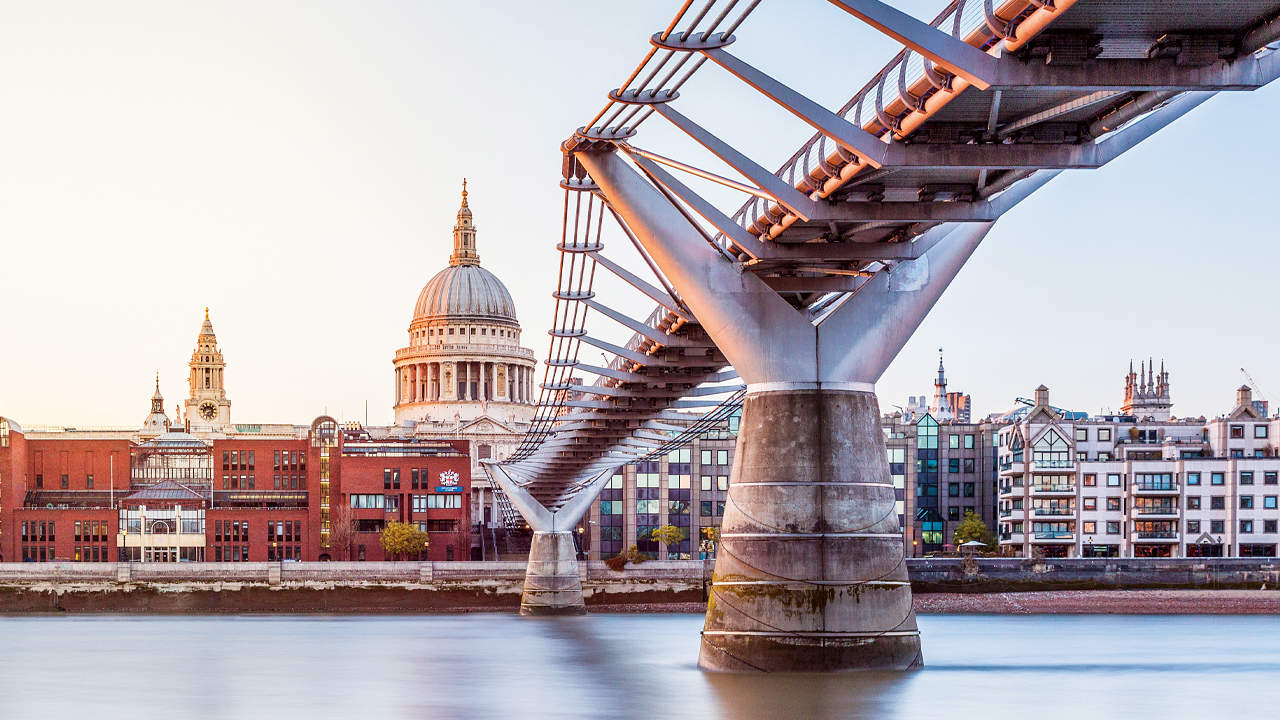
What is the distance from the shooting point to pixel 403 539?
98688 millimetres

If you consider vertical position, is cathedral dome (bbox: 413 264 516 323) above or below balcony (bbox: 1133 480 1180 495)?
above

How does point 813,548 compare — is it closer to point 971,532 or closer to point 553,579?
point 553,579

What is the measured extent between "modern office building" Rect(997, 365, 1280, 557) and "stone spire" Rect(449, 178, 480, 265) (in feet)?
313

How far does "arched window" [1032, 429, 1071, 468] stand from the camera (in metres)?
96.4

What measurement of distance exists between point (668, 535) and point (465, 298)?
78.2 meters

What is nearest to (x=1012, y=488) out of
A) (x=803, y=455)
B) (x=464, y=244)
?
(x=803, y=455)

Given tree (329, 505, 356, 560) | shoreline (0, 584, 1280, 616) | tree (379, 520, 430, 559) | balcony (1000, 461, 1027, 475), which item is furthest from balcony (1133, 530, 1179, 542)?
tree (329, 505, 356, 560)

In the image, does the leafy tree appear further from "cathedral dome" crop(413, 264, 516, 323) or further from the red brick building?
"cathedral dome" crop(413, 264, 516, 323)

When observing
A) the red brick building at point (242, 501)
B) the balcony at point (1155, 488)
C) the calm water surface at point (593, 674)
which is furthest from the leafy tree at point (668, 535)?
the calm water surface at point (593, 674)

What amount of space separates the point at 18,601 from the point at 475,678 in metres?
51.4

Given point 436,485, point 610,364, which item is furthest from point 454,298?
point 610,364

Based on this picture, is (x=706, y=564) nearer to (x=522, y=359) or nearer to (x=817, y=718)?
(x=817, y=718)

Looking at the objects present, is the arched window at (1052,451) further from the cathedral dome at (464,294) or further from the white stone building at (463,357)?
the cathedral dome at (464,294)

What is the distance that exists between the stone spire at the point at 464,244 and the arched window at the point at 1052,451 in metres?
99.2
